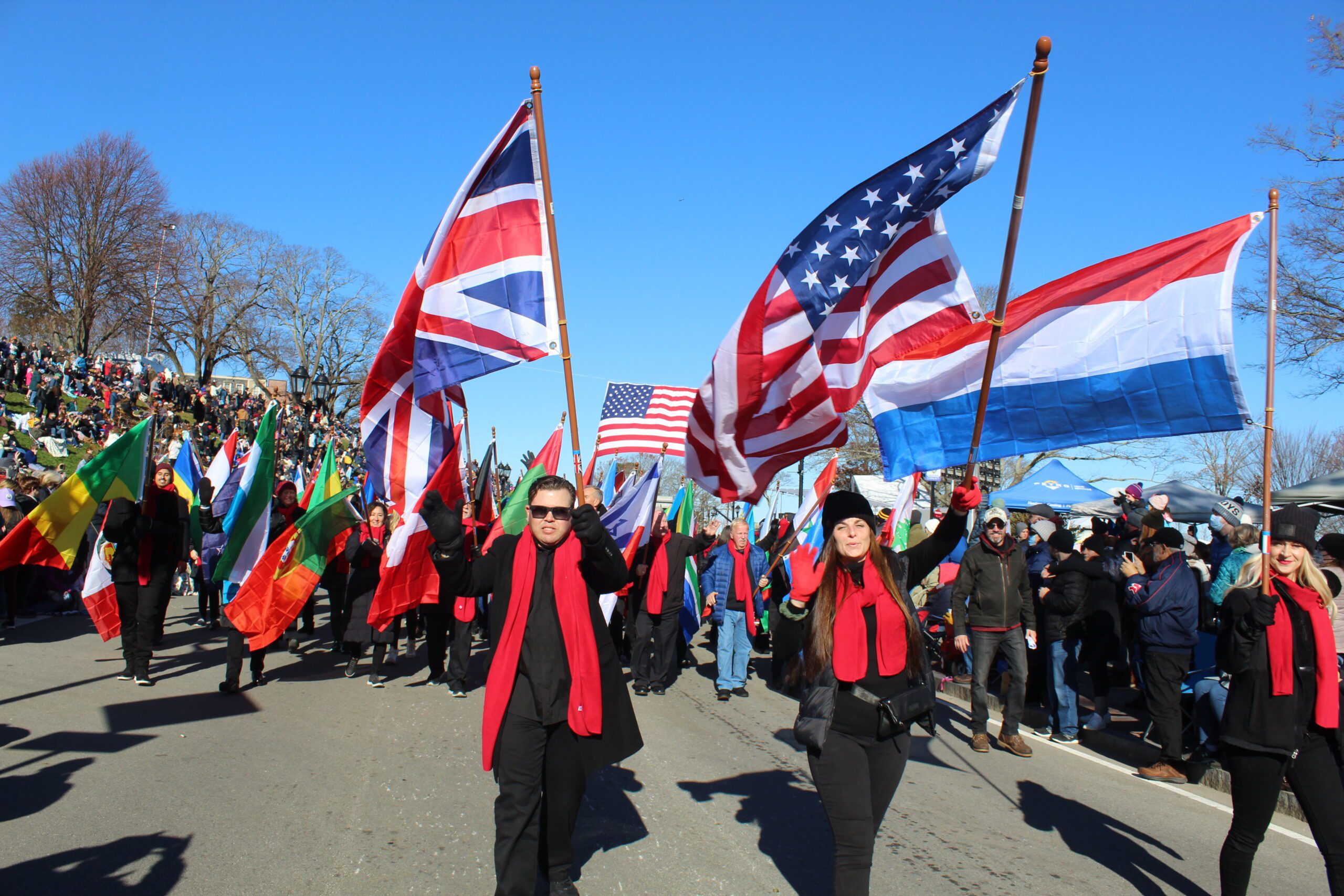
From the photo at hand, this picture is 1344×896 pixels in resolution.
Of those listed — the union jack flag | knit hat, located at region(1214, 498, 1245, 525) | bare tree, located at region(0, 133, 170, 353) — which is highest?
bare tree, located at region(0, 133, 170, 353)

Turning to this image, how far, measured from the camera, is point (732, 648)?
412 inches

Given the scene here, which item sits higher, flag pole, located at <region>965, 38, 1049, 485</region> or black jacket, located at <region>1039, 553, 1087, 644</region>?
flag pole, located at <region>965, 38, 1049, 485</region>

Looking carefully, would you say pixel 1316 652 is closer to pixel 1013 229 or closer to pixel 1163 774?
pixel 1013 229

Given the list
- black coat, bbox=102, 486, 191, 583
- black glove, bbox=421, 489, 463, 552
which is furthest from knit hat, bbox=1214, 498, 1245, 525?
black coat, bbox=102, 486, 191, 583

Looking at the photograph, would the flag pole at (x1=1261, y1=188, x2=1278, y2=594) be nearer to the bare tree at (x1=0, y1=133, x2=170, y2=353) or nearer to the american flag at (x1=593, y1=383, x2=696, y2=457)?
the american flag at (x1=593, y1=383, x2=696, y2=457)

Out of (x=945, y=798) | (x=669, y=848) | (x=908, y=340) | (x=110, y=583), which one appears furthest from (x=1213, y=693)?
(x=110, y=583)

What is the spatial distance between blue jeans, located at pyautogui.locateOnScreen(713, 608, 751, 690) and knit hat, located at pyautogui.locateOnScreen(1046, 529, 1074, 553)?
10.3 ft

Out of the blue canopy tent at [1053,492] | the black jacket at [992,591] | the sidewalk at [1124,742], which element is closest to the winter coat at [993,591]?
the black jacket at [992,591]

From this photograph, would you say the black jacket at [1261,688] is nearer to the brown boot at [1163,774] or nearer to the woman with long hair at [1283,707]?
the woman with long hair at [1283,707]

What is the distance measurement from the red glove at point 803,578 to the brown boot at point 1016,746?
485 cm

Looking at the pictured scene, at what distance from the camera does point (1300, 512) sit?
4.50 metres

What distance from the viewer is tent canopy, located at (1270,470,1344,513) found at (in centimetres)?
1307

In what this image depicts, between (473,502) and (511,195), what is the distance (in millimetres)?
4116

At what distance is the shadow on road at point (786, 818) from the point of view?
4.81 meters
